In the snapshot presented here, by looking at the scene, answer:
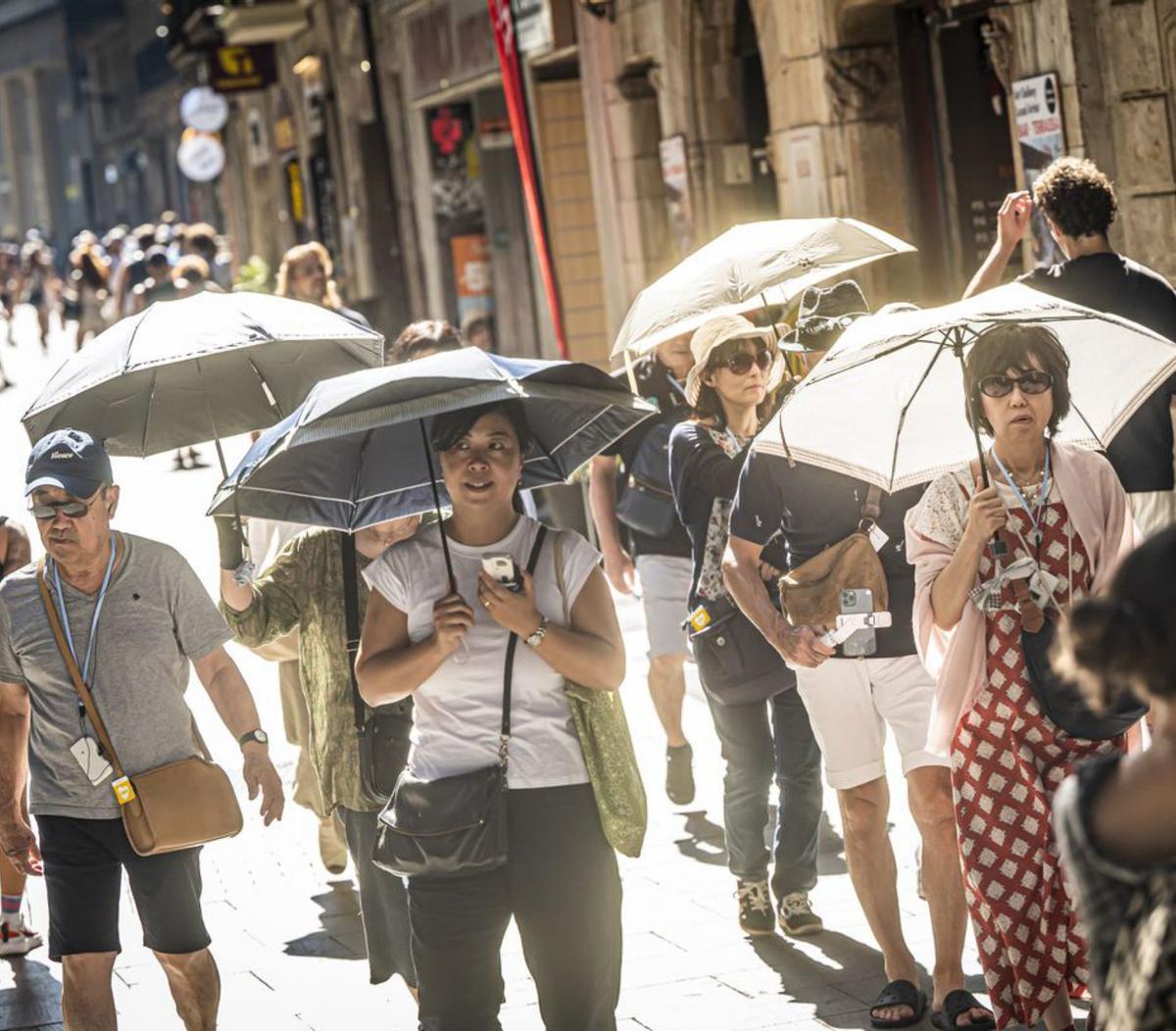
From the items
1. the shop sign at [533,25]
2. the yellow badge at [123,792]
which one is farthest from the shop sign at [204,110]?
the yellow badge at [123,792]

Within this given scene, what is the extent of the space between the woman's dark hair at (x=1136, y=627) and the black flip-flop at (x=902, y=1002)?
137 inches

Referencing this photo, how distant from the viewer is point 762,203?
15.7 m

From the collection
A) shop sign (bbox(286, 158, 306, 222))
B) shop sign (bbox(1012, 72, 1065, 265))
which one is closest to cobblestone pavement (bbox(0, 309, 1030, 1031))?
shop sign (bbox(1012, 72, 1065, 265))

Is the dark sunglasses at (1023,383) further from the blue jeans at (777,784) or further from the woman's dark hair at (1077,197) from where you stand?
the blue jeans at (777,784)

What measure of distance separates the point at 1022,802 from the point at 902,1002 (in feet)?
3.06

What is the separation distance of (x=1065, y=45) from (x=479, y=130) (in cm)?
1286

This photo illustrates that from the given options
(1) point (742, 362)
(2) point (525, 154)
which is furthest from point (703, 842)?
(2) point (525, 154)

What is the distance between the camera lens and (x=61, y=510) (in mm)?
5938

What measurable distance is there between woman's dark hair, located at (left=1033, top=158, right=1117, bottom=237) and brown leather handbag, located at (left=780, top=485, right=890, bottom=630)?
167 centimetres

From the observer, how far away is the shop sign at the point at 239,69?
32469 millimetres

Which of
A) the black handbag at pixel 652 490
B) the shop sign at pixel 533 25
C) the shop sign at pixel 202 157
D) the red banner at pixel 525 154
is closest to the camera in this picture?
the black handbag at pixel 652 490

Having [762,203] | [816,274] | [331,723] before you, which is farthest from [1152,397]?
[762,203]

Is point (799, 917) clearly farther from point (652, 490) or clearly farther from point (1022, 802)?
point (652, 490)

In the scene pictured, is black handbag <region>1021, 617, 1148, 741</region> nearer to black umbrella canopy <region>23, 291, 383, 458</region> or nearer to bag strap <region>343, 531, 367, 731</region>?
bag strap <region>343, 531, 367, 731</region>
